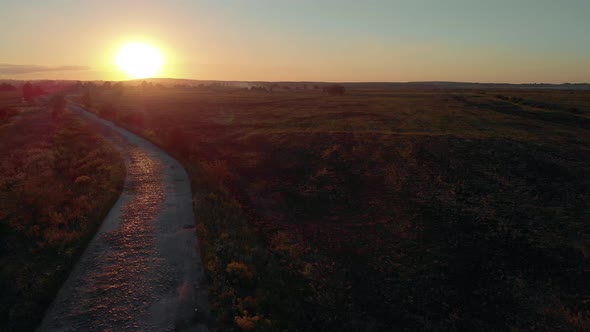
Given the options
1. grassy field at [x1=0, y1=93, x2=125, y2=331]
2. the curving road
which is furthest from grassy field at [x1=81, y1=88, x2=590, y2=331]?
grassy field at [x1=0, y1=93, x2=125, y2=331]

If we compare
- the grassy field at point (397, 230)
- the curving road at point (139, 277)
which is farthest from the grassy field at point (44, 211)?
the grassy field at point (397, 230)

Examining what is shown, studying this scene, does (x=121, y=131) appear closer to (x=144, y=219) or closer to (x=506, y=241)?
(x=144, y=219)

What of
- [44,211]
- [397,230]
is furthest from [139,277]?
[397,230]

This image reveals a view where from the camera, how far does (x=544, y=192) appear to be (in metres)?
25.0

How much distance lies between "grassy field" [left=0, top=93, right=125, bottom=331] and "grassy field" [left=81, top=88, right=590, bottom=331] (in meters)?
6.07

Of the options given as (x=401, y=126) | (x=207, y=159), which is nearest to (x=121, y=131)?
(x=207, y=159)

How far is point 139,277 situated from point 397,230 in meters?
13.6

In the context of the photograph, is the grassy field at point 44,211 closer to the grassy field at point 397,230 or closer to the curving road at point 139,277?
the curving road at point 139,277

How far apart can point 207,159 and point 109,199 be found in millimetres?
13979

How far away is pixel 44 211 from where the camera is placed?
20094 millimetres

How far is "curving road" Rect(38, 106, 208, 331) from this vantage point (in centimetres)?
1184

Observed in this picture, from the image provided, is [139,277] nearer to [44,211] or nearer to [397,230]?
[44,211]

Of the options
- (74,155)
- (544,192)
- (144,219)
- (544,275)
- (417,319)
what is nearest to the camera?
A: (417,319)

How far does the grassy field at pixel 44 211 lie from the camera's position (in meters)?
13.0
